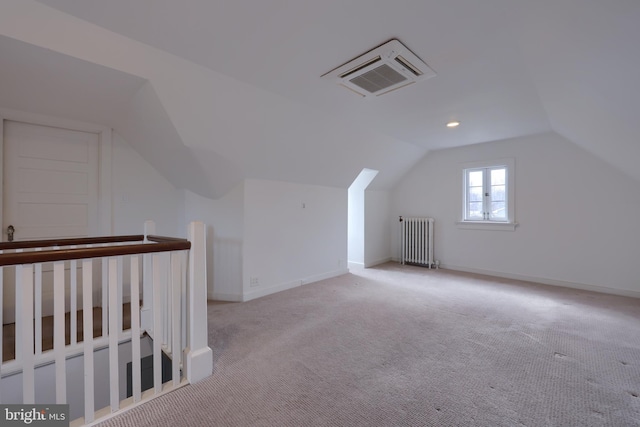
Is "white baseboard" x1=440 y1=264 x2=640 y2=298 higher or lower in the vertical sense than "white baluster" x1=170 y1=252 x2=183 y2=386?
lower

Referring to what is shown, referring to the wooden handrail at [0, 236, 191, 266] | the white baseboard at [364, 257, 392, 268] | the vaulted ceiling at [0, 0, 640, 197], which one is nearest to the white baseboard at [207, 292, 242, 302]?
the vaulted ceiling at [0, 0, 640, 197]

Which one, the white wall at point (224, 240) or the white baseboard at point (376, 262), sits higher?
the white wall at point (224, 240)

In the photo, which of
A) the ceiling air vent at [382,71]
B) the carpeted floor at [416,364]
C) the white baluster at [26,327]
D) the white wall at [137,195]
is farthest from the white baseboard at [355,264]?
the white baluster at [26,327]

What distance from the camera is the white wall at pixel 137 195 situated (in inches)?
125

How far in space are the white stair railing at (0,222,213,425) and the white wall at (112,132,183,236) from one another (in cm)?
115

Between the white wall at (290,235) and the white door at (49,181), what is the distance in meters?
1.75

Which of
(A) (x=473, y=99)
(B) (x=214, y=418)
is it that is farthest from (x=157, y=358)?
(A) (x=473, y=99)

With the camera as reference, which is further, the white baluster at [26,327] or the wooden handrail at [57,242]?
the wooden handrail at [57,242]

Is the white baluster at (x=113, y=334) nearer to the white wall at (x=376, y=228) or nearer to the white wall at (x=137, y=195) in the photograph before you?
the white wall at (x=137, y=195)

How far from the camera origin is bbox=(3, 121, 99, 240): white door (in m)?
2.63

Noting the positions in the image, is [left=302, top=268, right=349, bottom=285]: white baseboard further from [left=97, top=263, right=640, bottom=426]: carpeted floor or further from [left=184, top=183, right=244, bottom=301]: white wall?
[left=184, top=183, right=244, bottom=301]: white wall

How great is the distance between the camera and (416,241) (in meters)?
5.23

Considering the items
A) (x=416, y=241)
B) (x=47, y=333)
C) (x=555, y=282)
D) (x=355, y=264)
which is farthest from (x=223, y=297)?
(x=555, y=282)

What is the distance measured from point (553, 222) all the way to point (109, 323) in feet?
17.0
